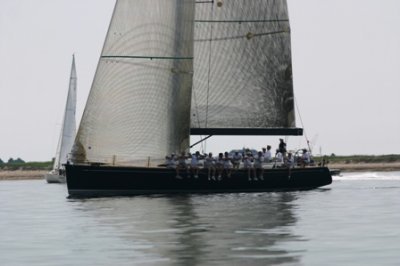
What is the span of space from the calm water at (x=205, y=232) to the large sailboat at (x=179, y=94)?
5.75 m

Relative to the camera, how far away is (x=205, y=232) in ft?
92.3

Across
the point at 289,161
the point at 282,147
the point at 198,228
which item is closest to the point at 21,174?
the point at 282,147

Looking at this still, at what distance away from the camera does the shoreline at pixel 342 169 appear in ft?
377

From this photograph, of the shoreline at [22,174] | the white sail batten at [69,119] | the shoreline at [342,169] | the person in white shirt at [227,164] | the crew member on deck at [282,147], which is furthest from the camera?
the shoreline at [22,174]

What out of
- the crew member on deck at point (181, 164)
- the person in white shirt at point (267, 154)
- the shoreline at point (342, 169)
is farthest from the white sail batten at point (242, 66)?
the shoreline at point (342, 169)

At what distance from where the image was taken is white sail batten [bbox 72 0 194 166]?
49219 millimetres

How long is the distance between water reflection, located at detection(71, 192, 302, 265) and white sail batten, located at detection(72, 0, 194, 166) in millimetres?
3574

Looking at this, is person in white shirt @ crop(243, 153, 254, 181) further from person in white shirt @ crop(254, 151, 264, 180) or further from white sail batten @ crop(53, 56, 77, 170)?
white sail batten @ crop(53, 56, 77, 170)

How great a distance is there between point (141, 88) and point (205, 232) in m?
22.0

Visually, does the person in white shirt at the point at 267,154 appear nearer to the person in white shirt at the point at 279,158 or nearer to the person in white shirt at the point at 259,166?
the person in white shirt at the point at 279,158

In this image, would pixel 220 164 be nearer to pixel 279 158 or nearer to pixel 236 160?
pixel 236 160

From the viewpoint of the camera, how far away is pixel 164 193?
50.4m

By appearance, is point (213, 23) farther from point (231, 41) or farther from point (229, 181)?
point (229, 181)

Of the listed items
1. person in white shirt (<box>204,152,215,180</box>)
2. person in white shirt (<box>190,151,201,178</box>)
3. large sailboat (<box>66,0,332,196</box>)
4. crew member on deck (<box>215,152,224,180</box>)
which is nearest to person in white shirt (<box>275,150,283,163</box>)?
large sailboat (<box>66,0,332,196</box>)
